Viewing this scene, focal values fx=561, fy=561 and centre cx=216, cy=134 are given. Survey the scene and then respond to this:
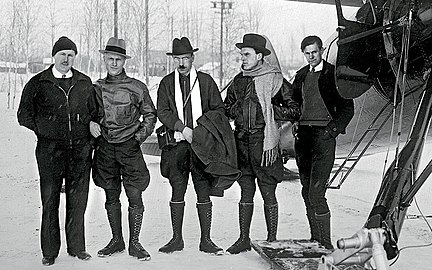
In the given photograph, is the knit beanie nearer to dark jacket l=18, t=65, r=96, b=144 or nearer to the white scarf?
dark jacket l=18, t=65, r=96, b=144

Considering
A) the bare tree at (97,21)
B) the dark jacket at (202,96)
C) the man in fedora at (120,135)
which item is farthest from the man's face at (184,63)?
the bare tree at (97,21)

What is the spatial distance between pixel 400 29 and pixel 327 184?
1.45 meters

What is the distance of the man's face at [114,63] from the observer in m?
4.50

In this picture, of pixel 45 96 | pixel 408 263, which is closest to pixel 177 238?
pixel 45 96

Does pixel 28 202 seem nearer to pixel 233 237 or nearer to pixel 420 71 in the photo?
pixel 233 237

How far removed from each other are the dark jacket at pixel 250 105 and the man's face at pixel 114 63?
95 centimetres

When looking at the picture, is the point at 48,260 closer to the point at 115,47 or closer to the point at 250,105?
the point at 115,47

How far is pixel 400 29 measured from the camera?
3.51m

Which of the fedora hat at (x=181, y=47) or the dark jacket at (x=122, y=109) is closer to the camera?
the dark jacket at (x=122, y=109)

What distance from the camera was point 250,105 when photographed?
4.62m

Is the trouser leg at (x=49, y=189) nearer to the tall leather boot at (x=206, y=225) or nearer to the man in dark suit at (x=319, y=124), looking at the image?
the tall leather boot at (x=206, y=225)

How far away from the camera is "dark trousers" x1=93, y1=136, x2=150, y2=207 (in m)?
4.52

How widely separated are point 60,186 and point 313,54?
2314mm

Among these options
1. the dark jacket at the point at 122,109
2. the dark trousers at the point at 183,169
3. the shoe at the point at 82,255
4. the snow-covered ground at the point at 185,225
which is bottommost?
the snow-covered ground at the point at 185,225
